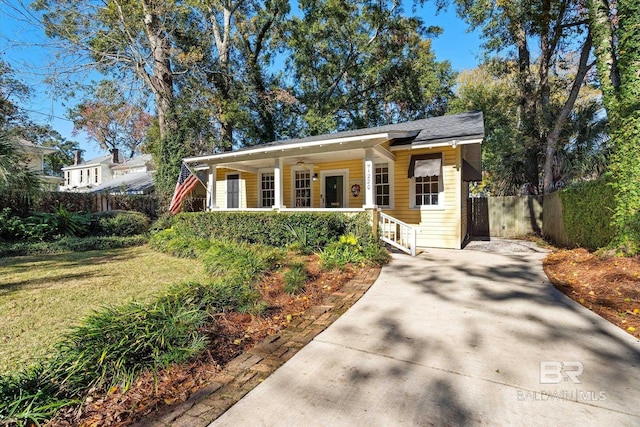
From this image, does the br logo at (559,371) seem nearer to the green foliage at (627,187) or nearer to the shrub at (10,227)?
the green foliage at (627,187)

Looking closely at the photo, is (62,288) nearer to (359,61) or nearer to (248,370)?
(248,370)

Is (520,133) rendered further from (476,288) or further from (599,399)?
(599,399)

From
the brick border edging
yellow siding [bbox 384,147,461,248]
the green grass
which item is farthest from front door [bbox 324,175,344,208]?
the brick border edging

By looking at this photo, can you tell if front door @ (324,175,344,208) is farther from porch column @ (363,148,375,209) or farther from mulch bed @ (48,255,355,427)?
mulch bed @ (48,255,355,427)

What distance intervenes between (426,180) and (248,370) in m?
8.48

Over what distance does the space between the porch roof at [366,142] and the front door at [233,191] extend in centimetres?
214

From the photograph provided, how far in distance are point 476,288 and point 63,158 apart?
54.5 meters

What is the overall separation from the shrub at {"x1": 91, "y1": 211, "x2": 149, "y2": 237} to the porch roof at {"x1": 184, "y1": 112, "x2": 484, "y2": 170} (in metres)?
3.87

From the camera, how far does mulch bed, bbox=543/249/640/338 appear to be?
11.6 ft

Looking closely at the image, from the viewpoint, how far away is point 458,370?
2.48 m

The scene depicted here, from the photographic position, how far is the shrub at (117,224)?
11789mm

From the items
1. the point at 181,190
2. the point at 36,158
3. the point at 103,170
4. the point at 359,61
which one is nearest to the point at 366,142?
the point at 181,190

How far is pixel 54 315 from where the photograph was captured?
4031 mm

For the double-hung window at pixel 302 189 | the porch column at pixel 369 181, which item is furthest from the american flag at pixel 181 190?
the porch column at pixel 369 181
